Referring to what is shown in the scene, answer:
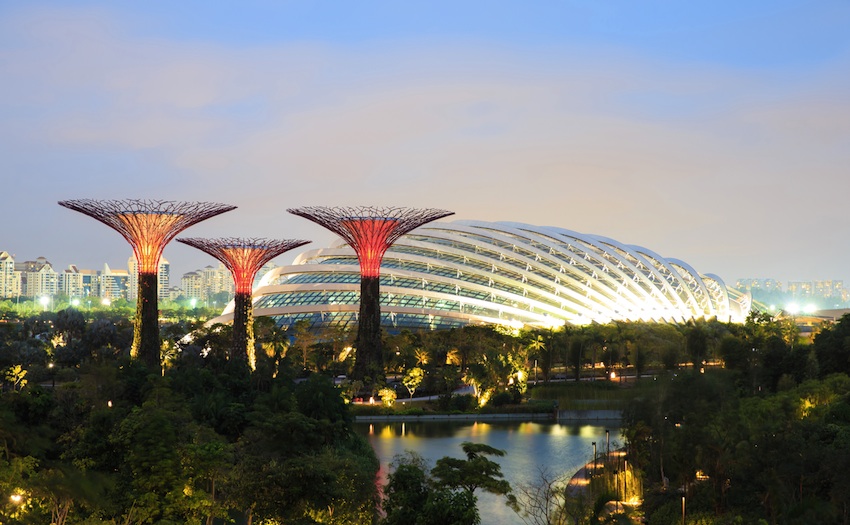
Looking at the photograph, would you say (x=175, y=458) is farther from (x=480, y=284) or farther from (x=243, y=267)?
(x=480, y=284)

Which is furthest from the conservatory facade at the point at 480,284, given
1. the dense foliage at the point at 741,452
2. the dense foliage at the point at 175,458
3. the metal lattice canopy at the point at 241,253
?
the dense foliage at the point at 175,458

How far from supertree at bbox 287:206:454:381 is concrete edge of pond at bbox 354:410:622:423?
433cm

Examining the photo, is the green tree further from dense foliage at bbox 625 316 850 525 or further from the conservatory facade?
the conservatory facade

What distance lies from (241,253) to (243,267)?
3.18 ft

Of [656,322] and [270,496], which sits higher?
[656,322]

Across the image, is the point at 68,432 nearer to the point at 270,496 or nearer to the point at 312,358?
the point at 270,496

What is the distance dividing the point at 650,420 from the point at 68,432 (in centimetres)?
2275

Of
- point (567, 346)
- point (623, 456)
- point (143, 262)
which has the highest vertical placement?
point (143, 262)

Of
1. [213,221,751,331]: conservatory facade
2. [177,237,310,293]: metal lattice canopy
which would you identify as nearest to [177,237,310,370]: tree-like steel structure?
[177,237,310,293]: metal lattice canopy

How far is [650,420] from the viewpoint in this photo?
125ft

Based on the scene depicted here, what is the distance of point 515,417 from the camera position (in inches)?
2325

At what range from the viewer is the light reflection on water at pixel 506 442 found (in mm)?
39812

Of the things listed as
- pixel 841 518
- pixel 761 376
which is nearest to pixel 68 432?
pixel 841 518

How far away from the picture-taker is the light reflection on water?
39812mm
